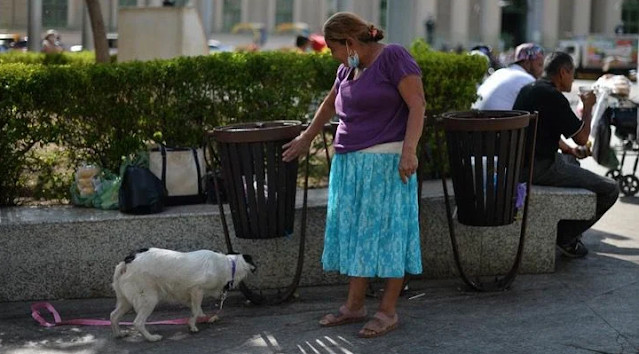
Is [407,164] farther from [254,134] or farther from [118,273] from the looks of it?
[118,273]

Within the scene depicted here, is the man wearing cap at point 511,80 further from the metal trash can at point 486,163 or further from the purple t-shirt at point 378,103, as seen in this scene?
the purple t-shirt at point 378,103

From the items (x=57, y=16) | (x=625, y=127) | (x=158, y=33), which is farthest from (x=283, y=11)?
(x=625, y=127)

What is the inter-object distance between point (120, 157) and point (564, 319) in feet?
10.1

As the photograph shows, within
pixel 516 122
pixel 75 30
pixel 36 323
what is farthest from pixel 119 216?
pixel 75 30

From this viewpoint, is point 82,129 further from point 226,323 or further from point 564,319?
point 564,319

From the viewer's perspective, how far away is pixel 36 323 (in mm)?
6582

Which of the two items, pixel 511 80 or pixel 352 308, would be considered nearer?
pixel 352 308

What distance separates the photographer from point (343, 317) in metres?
6.41

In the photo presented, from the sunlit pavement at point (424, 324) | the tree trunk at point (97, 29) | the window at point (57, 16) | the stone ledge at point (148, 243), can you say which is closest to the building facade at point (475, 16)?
the window at point (57, 16)

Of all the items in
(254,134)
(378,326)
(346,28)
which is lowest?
(378,326)

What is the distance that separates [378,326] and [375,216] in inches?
24.0

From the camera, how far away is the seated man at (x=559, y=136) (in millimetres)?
7594

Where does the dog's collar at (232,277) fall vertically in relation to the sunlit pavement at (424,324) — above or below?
above

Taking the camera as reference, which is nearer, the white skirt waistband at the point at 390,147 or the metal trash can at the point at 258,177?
the white skirt waistband at the point at 390,147
